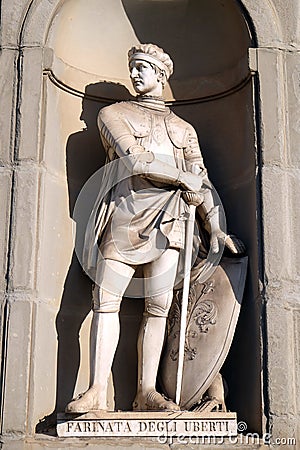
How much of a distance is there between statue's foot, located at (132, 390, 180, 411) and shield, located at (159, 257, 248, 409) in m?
0.11

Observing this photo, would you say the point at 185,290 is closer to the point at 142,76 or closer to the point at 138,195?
the point at 138,195

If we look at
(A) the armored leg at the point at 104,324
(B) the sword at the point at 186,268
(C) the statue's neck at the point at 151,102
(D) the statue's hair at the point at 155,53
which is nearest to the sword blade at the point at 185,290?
(B) the sword at the point at 186,268

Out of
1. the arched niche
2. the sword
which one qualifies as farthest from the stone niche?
the sword

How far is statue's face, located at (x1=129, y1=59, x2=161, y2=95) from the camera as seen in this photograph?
5223 mm

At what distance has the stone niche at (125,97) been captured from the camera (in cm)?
502

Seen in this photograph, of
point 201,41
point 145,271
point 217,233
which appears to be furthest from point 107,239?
point 201,41

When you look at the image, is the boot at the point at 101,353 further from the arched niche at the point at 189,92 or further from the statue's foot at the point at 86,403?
the arched niche at the point at 189,92

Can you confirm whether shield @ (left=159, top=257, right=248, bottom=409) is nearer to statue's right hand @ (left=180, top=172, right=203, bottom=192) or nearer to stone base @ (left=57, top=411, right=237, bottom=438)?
stone base @ (left=57, top=411, right=237, bottom=438)

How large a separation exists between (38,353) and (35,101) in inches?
50.7

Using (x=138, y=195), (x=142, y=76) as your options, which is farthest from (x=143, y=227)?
(x=142, y=76)

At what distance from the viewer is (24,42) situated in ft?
16.9

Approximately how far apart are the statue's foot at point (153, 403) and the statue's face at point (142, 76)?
1602mm

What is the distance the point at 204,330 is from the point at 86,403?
0.71 meters

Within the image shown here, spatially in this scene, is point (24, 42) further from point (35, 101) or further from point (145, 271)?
point (145, 271)
